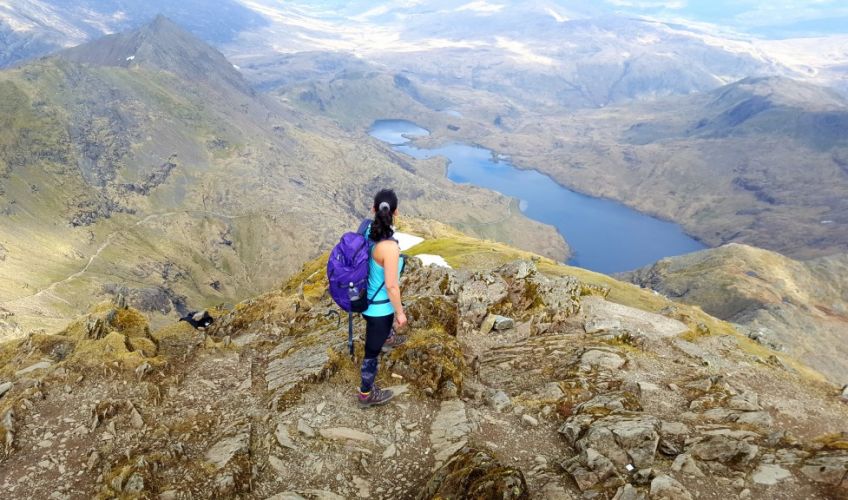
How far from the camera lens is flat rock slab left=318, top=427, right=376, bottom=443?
13.0m

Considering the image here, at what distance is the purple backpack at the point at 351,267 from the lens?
1180 centimetres

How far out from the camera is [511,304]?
25.8 metres

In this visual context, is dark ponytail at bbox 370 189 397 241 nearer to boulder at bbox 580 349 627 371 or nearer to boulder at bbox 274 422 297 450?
boulder at bbox 274 422 297 450

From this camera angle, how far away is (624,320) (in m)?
27.3

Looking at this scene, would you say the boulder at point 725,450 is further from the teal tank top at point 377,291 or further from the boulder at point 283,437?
the boulder at point 283,437

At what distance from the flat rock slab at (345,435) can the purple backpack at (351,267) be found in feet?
12.3

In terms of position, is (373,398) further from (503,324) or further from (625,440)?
(503,324)

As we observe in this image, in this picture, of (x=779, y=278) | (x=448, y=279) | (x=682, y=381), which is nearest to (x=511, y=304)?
(x=448, y=279)

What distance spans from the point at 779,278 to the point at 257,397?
20170 cm

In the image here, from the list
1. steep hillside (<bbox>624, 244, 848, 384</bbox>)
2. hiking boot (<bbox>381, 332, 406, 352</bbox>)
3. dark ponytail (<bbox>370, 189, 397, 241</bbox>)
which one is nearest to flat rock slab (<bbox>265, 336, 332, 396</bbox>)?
hiking boot (<bbox>381, 332, 406, 352</bbox>)

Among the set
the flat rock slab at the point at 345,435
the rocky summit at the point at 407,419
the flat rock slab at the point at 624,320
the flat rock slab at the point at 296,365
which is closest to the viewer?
the rocky summit at the point at 407,419

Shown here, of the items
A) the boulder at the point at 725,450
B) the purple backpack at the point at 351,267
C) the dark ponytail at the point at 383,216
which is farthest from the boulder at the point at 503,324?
the dark ponytail at the point at 383,216

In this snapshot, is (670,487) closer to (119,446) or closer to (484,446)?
(484,446)

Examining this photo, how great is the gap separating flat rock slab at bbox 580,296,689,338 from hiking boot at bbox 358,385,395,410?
46.4 feet
